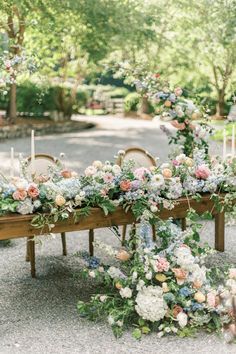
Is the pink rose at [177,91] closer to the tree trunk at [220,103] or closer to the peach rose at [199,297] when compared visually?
the peach rose at [199,297]

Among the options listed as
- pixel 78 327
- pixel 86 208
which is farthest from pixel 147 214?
pixel 78 327

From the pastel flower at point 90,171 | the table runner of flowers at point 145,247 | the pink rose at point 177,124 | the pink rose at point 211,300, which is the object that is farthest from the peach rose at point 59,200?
the pink rose at point 177,124

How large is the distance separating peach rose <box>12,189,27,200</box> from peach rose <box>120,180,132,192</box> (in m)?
0.67

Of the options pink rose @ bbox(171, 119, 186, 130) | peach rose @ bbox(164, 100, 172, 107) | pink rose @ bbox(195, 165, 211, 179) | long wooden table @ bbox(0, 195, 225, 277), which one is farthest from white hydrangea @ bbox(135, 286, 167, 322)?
pink rose @ bbox(171, 119, 186, 130)

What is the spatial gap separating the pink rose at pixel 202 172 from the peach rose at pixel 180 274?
0.77 metres

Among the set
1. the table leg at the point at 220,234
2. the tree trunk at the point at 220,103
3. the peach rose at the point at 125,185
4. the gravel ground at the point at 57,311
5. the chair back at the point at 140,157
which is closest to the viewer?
the gravel ground at the point at 57,311

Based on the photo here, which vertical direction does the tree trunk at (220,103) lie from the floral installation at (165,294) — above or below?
above

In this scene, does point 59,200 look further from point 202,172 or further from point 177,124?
point 177,124

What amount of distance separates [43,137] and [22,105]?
2575mm

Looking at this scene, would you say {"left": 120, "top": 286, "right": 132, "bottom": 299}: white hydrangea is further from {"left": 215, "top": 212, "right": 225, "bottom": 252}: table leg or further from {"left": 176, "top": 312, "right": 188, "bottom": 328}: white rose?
{"left": 215, "top": 212, "right": 225, "bottom": 252}: table leg

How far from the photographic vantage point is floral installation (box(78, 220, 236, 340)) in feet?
12.4

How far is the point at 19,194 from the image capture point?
145 inches

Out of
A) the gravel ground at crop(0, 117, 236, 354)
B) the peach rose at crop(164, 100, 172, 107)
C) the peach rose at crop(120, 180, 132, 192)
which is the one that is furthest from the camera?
the peach rose at crop(164, 100, 172, 107)

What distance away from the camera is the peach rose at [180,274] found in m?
3.85
